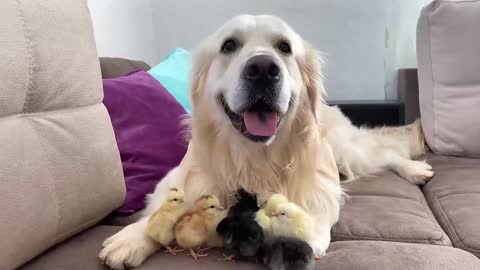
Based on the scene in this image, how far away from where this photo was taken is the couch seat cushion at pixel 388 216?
49.2 inches

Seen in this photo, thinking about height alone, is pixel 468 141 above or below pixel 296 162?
below

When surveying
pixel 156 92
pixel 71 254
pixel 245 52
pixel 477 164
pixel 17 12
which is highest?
pixel 17 12

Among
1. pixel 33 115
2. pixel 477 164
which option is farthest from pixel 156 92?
pixel 477 164

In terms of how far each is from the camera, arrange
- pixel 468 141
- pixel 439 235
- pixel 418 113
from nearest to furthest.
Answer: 1. pixel 439 235
2. pixel 468 141
3. pixel 418 113

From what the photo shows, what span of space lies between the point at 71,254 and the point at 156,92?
2.69 feet

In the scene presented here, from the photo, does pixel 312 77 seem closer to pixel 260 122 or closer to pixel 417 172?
pixel 260 122

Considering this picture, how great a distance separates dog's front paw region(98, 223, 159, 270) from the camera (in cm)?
104

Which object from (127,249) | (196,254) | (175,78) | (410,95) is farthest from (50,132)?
(410,95)

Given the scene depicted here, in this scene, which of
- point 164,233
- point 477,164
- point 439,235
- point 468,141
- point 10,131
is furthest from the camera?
point 468,141

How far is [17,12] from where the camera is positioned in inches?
39.6

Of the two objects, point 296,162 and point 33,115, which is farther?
point 296,162

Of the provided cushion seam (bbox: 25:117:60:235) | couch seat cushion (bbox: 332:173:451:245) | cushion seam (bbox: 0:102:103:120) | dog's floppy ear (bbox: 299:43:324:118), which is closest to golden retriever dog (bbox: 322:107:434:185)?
couch seat cushion (bbox: 332:173:451:245)

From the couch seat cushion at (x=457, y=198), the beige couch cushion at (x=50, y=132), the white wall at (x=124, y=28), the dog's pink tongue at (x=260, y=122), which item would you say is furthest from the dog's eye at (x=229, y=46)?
the white wall at (x=124, y=28)

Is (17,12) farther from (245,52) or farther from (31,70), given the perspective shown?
(245,52)
